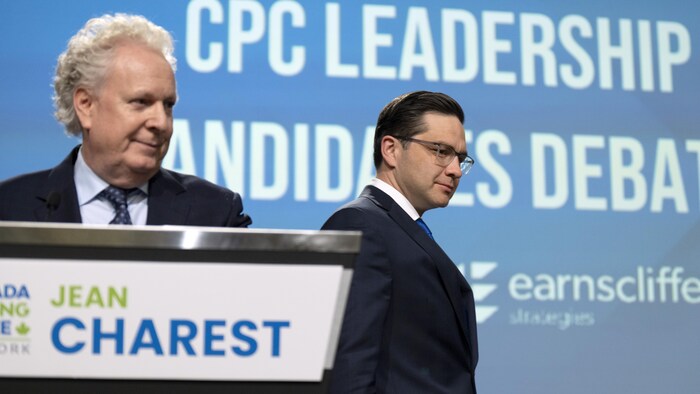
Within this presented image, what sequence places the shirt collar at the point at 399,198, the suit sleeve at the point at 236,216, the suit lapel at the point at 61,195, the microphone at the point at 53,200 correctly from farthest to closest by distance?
the shirt collar at the point at 399,198, the suit sleeve at the point at 236,216, the suit lapel at the point at 61,195, the microphone at the point at 53,200

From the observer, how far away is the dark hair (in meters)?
2.45

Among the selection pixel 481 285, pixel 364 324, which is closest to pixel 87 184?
pixel 364 324

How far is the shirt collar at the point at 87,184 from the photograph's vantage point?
164 cm

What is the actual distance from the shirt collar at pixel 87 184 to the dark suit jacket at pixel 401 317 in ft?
1.98

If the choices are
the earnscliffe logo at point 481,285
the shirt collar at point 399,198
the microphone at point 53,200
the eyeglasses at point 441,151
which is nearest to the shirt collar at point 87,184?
the microphone at point 53,200

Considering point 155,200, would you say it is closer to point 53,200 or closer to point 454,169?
point 53,200

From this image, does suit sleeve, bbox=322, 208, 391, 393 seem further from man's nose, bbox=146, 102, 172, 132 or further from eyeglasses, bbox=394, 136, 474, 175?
man's nose, bbox=146, 102, 172, 132

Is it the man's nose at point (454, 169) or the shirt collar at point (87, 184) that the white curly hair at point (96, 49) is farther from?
the man's nose at point (454, 169)

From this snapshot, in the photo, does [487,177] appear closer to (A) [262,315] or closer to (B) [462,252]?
(B) [462,252]

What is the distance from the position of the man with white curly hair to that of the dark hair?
851 mm

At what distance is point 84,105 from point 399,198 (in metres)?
0.95

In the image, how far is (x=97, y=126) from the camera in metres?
1.60

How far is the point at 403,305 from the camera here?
6.92 feet

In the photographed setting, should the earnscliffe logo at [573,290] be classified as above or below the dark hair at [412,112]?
below
